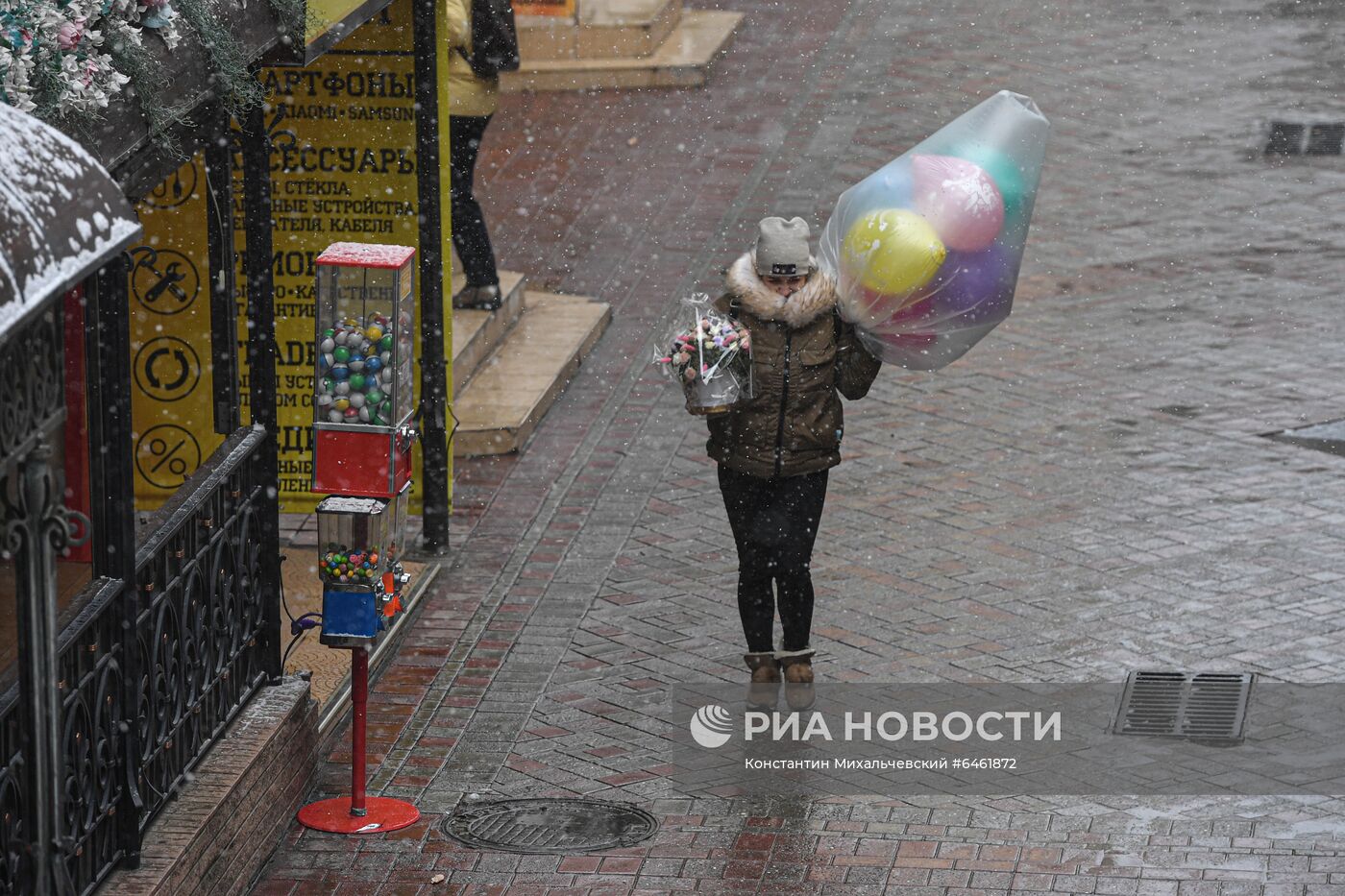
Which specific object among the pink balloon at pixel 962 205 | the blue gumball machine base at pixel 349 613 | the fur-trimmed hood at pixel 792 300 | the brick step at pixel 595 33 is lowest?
the blue gumball machine base at pixel 349 613

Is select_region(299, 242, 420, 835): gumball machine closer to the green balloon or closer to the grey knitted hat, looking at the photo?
the grey knitted hat

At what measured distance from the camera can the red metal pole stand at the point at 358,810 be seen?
23.7 feet

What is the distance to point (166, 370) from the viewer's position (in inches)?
345

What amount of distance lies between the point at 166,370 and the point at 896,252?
3.22 metres

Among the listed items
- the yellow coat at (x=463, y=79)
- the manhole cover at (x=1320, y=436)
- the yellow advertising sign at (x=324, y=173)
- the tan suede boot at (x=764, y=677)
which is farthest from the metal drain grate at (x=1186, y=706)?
the yellow coat at (x=463, y=79)

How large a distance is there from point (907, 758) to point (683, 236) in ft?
24.6

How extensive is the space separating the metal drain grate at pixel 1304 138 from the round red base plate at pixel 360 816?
36.9 ft

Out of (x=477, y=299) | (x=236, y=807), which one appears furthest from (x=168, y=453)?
(x=477, y=299)

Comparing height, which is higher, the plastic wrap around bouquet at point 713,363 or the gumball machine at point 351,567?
→ the plastic wrap around bouquet at point 713,363

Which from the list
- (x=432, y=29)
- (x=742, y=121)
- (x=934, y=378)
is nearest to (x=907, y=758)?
(x=432, y=29)

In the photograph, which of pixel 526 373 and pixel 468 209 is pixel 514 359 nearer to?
pixel 526 373

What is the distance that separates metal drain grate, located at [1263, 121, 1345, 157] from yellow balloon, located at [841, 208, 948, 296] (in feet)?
32.5

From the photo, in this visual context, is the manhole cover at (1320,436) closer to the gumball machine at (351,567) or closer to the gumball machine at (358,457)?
the gumball machine at (358,457)

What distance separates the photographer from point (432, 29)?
9.17 meters
